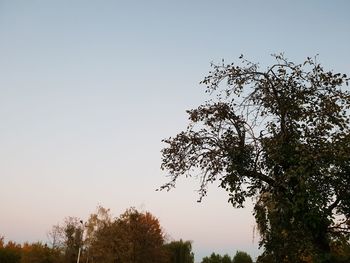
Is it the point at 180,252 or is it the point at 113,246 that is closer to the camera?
the point at 113,246

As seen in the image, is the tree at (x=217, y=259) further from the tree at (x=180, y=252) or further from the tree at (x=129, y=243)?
the tree at (x=129, y=243)

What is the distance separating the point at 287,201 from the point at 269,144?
258 centimetres

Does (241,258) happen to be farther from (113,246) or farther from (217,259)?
(113,246)

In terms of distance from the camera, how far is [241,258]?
99188mm

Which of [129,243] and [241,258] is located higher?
[241,258]

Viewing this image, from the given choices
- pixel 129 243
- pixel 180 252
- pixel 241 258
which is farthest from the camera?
pixel 241 258

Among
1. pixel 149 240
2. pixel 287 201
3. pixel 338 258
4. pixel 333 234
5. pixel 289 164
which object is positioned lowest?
pixel 338 258

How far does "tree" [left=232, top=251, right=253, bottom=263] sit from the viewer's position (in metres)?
98.9

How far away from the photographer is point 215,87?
62.1 feet

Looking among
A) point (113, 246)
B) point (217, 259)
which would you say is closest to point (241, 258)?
point (217, 259)

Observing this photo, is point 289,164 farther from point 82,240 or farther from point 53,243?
point 53,243

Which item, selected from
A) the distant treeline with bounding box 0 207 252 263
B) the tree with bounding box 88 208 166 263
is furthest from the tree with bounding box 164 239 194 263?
the tree with bounding box 88 208 166 263

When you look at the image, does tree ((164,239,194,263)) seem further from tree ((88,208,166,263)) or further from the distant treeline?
tree ((88,208,166,263))

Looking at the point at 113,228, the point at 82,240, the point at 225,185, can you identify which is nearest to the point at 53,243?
the point at 82,240
